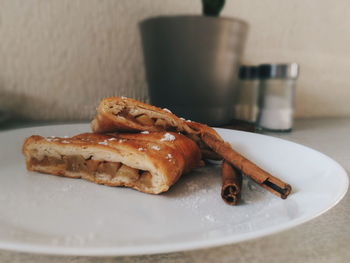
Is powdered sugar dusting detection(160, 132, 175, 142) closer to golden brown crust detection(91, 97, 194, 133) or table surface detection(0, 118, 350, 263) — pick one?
golden brown crust detection(91, 97, 194, 133)

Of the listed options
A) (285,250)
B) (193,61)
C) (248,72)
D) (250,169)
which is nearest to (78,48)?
(193,61)

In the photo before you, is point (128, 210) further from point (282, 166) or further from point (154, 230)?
point (282, 166)

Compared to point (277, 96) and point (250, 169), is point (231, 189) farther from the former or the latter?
point (277, 96)

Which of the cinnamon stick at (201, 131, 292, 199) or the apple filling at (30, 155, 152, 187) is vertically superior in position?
the cinnamon stick at (201, 131, 292, 199)

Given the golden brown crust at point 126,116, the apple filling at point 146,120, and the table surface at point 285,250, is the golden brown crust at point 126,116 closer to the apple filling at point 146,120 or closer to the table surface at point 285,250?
the apple filling at point 146,120

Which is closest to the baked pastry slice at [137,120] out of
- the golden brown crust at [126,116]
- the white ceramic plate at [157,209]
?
the golden brown crust at [126,116]

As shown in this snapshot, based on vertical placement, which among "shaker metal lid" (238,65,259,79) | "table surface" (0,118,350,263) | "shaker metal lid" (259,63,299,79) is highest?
"shaker metal lid" (259,63,299,79)

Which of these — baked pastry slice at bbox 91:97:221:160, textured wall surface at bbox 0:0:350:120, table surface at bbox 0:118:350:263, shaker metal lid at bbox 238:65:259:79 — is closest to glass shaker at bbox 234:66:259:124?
shaker metal lid at bbox 238:65:259:79
